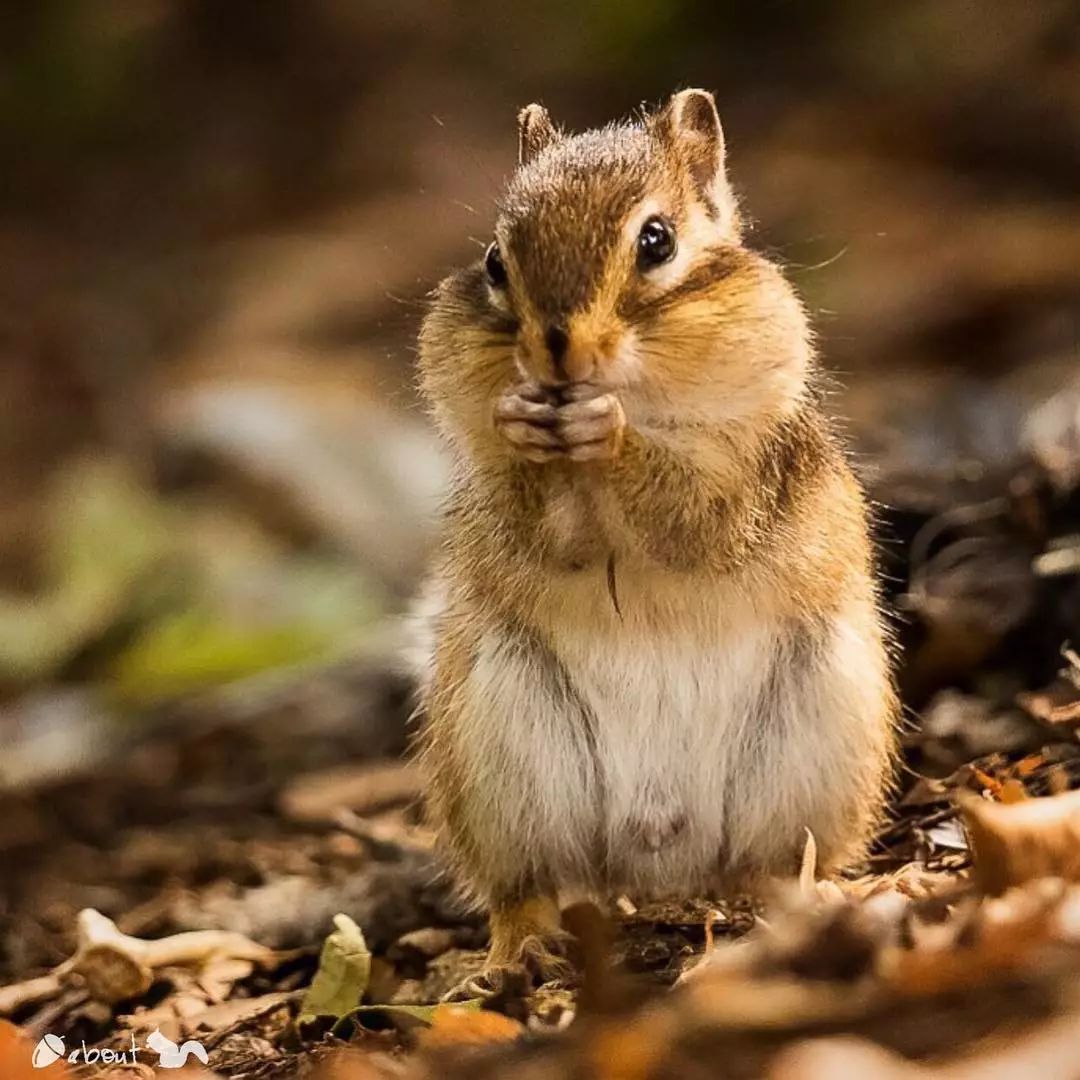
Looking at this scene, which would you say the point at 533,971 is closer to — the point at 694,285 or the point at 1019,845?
the point at 1019,845

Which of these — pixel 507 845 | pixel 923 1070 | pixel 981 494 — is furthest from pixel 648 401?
pixel 981 494

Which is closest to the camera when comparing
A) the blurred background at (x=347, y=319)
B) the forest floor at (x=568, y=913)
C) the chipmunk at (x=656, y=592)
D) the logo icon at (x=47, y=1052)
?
the forest floor at (x=568, y=913)

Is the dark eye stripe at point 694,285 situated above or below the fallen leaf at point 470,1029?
above

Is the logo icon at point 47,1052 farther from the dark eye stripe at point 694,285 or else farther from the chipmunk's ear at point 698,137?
the chipmunk's ear at point 698,137

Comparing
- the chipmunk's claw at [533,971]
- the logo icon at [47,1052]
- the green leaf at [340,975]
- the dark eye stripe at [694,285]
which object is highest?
the dark eye stripe at [694,285]

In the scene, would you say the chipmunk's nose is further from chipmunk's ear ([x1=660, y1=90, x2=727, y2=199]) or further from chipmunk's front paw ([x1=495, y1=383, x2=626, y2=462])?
chipmunk's ear ([x1=660, y1=90, x2=727, y2=199])

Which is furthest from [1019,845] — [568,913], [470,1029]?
[470,1029]

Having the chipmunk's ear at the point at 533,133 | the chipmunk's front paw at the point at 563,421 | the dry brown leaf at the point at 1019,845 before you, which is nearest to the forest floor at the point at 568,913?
the dry brown leaf at the point at 1019,845
